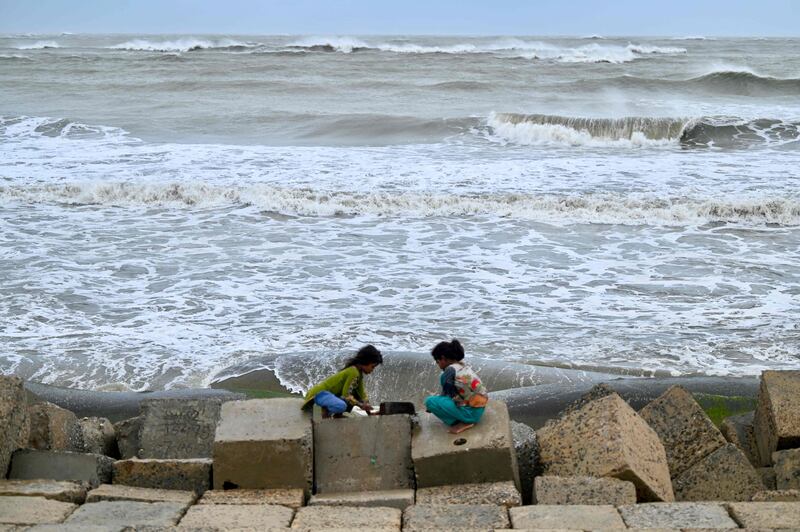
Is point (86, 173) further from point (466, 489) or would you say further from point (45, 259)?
point (466, 489)

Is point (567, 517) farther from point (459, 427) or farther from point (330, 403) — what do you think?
point (330, 403)

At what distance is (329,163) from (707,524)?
16881 mm

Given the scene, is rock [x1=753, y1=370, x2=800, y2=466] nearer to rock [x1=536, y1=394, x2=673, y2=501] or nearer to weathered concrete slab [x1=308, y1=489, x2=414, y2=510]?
rock [x1=536, y1=394, x2=673, y2=501]

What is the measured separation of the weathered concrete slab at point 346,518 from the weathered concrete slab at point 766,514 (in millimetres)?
1568

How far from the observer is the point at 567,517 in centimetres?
453

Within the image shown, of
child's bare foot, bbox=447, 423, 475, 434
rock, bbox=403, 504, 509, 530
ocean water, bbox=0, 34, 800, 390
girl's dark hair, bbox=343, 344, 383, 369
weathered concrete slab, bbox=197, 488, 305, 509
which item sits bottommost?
ocean water, bbox=0, 34, 800, 390

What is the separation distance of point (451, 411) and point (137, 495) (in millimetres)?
1724

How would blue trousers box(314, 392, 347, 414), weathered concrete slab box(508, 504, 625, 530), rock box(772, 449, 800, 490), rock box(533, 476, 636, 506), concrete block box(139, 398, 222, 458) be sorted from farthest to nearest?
concrete block box(139, 398, 222, 458)
blue trousers box(314, 392, 347, 414)
rock box(772, 449, 800, 490)
rock box(533, 476, 636, 506)
weathered concrete slab box(508, 504, 625, 530)

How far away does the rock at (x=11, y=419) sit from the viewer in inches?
210

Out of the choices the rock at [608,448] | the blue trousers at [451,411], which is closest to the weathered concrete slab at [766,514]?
the rock at [608,448]

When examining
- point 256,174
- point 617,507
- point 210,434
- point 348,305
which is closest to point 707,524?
point 617,507

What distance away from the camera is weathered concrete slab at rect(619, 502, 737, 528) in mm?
4367

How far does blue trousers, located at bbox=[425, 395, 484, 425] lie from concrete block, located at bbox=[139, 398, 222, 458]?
1530 millimetres

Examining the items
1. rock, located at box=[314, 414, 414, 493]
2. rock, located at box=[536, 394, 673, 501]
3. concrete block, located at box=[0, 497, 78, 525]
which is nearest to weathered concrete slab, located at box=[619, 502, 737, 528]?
rock, located at box=[536, 394, 673, 501]
